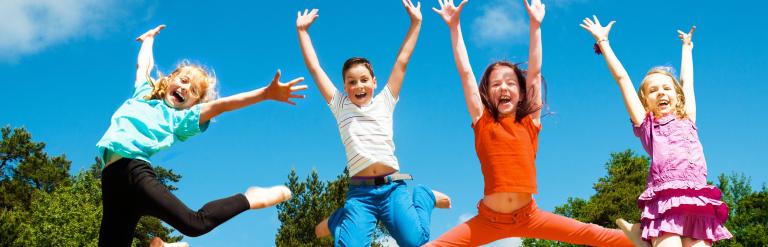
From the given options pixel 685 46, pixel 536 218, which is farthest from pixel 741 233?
pixel 536 218

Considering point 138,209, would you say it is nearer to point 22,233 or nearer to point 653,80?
point 653,80

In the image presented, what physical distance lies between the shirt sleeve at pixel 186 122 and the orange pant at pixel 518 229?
7.53ft

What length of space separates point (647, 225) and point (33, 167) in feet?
121

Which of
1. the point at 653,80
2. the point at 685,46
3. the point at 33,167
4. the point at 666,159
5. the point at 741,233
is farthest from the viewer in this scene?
the point at 33,167

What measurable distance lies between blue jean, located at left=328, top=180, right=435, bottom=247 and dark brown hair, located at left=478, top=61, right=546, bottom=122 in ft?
3.55

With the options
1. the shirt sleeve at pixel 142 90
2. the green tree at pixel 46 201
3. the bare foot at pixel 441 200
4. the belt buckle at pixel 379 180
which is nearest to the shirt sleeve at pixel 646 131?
the bare foot at pixel 441 200

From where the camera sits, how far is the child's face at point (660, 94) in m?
7.05

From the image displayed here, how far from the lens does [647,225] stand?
652cm

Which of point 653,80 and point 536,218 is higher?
point 653,80

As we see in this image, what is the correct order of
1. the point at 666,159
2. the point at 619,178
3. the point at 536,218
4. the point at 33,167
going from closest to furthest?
the point at 536,218
the point at 666,159
the point at 619,178
the point at 33,167

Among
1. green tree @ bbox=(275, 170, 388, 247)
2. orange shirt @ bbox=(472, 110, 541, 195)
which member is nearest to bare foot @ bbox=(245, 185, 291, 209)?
orange shirt @ bbox=(472, 110, 541, 195)

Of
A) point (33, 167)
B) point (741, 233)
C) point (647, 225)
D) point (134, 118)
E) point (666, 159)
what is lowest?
point (647, 225)

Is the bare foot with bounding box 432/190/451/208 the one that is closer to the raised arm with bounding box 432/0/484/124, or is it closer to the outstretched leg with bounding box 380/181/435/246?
the outstretched leg with bounding box 380/181/435/246

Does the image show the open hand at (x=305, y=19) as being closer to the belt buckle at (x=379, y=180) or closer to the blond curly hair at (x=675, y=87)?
the belt buckle at (x=379, y=180)
